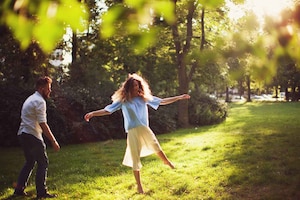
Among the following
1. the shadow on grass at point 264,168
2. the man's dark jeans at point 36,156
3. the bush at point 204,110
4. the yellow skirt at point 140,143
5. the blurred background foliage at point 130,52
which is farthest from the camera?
the bush at point 204,110

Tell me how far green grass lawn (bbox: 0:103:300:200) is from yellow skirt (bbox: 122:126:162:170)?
683mm

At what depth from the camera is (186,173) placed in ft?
26.7

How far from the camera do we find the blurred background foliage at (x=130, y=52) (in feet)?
6.44

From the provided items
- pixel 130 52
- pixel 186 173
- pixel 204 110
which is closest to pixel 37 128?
pixel 186 173

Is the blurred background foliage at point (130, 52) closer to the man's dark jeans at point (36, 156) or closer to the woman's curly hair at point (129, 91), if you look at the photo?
the woman's curly hair at point (129, 91)

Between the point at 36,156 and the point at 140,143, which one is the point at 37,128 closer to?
the point at 36,156

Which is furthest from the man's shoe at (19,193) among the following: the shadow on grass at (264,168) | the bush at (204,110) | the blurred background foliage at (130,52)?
the bush at (204,110)

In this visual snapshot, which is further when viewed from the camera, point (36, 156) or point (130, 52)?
point (130, 52)

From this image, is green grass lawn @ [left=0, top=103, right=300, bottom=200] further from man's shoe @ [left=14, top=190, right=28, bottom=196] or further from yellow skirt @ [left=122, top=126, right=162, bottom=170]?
yellow skirt @ [left=122, top=126, right=162, bottom=170]

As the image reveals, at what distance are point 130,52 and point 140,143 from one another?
49.9 ft

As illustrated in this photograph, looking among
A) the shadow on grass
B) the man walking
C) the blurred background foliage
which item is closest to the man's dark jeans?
the man walking

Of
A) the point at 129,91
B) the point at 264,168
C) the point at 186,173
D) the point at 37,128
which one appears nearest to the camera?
the point at 37,128

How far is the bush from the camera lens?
843 inches

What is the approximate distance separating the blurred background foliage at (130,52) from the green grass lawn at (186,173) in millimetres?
1984
